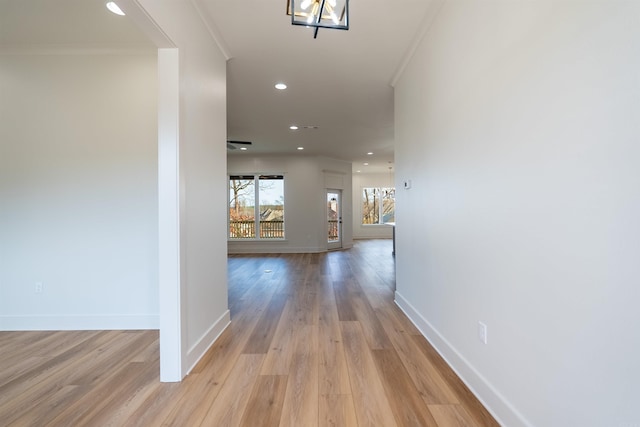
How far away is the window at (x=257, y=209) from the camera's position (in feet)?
25.2

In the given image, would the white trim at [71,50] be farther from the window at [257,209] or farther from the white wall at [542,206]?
the window at [257,209]

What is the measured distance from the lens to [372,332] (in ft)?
8.18

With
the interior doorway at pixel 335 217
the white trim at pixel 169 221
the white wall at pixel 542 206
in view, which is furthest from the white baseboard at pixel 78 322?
the interior doorway at pixel 335 217

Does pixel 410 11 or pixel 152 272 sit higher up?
pixel 410 11

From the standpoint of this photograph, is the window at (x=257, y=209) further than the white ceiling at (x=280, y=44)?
Yes

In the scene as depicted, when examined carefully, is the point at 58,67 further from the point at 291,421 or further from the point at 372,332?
the point at 372,332

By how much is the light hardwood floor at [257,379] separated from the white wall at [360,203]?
8.01 metres

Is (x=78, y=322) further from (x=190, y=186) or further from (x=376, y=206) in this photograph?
(x=376, y=206)

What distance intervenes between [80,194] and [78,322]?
4.16 feet

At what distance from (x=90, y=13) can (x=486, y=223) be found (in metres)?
3.28

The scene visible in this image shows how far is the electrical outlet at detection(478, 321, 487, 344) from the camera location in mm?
1540

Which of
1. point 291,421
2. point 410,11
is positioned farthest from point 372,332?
point 410,11

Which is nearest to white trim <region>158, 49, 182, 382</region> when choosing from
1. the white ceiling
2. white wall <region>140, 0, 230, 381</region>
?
white wall <region>140, 0, 230, 381</region>

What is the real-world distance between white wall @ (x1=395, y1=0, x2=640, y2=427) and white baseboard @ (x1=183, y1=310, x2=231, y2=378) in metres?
1.92
